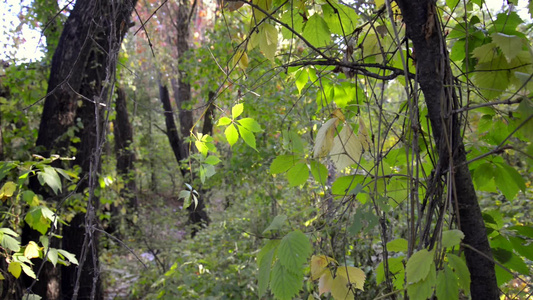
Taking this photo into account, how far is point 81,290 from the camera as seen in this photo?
4875 mm

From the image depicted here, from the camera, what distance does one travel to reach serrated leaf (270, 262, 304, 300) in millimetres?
898

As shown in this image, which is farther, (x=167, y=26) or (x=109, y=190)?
(x=167, y=26)

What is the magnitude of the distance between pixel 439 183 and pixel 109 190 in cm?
553

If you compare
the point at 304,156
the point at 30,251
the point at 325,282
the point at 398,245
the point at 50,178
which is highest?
the point at 304,156

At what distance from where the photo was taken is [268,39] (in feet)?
4.39

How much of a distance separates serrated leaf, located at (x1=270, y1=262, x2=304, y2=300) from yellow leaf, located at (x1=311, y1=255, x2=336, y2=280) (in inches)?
6.1

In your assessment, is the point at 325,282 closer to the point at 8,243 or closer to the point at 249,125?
the point at 249,125

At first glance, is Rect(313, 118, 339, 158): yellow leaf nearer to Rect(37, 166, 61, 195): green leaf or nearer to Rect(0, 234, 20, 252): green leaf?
Rect(37, 166, 61, 195): green leaf

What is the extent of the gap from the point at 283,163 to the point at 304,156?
259mm

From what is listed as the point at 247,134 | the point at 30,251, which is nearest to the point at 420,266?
the point at 247,134

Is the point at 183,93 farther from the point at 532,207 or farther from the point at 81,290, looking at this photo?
the point at 532,207

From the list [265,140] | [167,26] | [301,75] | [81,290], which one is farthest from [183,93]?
[301,75]

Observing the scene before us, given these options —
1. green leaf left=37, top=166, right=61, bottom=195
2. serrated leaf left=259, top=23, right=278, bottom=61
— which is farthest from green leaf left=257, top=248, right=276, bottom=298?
green leaf left=37, top=166, right=61, bottom=195

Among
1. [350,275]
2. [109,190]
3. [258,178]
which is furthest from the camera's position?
[258,178]
